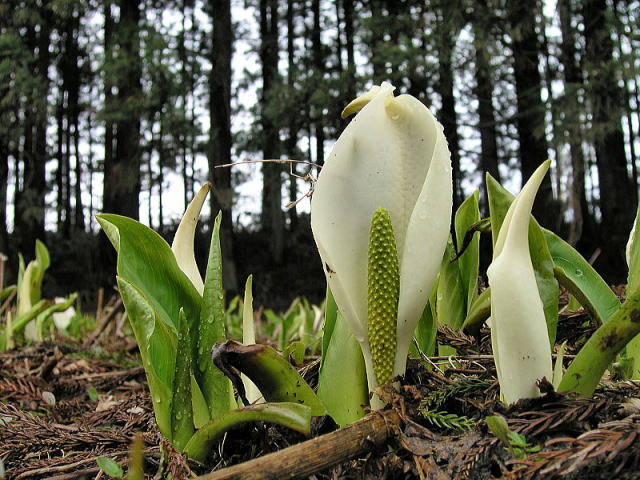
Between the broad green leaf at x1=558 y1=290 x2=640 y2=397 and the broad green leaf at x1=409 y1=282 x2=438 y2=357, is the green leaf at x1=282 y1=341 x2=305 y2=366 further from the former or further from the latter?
the broad green leaf at x1=558 y1=290 x2=640 y2=397

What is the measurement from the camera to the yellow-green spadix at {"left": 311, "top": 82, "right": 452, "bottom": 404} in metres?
0.81

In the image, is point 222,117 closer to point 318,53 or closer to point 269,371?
point 318,53

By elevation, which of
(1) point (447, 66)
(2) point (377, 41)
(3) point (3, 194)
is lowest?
(3) point (3, 194)

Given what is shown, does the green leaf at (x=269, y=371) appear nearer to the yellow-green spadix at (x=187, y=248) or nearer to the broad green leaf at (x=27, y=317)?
the yellow-green spadix at (x=187, y=248)

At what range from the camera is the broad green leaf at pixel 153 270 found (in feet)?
3.03

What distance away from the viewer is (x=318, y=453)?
677 mm

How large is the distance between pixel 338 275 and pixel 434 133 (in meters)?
0.27

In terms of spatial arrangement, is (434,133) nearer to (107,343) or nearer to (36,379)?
(36,379)

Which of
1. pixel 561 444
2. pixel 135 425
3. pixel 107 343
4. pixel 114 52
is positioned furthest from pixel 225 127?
pixel 561 444

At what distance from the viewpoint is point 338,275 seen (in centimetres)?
84

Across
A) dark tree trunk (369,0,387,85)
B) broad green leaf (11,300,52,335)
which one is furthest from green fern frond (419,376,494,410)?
dark tree trunk (369,0,387,85)

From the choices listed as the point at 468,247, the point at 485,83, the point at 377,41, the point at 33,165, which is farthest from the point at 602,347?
the point at 33,165

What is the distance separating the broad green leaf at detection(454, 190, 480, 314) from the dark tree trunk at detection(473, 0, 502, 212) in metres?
3.46

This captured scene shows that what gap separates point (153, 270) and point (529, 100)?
6322mm
